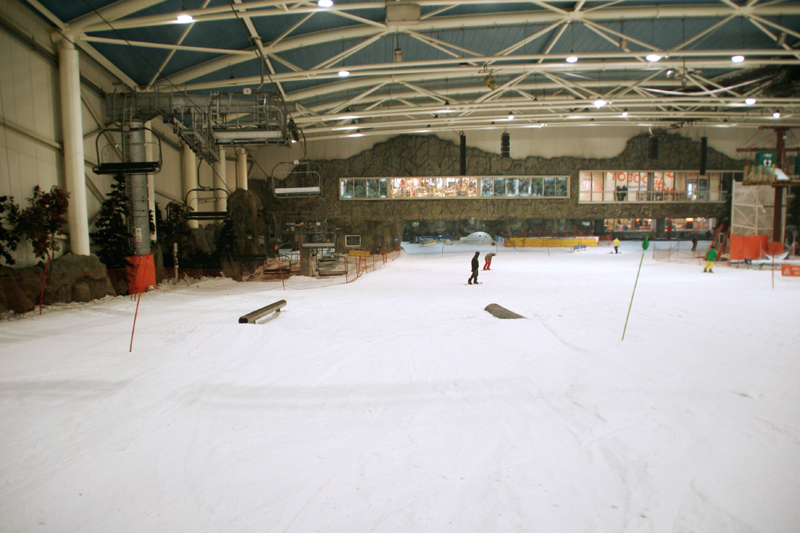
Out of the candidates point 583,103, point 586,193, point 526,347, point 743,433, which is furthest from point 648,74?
point 743,433

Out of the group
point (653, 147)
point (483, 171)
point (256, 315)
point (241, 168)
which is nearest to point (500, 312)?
point (256, 315)

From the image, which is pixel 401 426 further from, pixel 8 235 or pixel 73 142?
pixel 73 142

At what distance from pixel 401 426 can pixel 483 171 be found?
2550cm

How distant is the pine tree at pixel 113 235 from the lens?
1127 centimetres

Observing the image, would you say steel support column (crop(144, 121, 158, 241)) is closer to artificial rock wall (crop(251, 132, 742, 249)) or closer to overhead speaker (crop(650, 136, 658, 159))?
artificial rock wall (crop(251, 132, 742, 249))

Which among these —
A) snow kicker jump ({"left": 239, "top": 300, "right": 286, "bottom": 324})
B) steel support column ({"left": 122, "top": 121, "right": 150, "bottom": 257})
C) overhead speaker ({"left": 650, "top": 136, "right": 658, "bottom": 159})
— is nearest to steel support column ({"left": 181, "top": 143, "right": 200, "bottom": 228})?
steel support column ({"left": 122, "top": 121, "right": 150, "bottom": 257})

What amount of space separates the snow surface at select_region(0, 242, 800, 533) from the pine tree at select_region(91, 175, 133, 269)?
16.1ft

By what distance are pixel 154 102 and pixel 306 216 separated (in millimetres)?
15421

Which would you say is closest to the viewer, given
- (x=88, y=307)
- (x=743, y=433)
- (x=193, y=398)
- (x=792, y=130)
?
(x=743, y=433)

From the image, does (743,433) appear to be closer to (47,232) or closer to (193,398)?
(193,398)

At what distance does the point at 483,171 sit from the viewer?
26922 millimetres

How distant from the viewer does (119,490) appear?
2.55 m

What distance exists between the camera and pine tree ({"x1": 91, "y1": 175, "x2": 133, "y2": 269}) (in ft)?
37.0

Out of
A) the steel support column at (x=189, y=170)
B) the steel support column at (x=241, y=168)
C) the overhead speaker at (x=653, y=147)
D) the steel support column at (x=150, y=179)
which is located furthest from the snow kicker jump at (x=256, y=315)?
the overhead speaker at (x=653, y=147)
